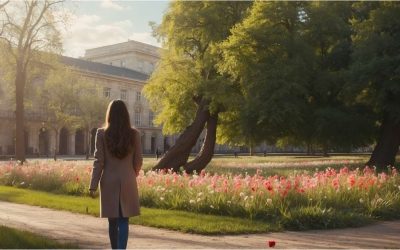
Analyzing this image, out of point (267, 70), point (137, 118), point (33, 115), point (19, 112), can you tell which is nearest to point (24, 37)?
point (19, 112)

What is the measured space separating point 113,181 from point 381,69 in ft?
56.7

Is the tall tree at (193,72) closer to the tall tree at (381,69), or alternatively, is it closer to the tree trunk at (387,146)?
the tall tree at (381,69)

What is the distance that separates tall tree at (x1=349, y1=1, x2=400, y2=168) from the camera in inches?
824

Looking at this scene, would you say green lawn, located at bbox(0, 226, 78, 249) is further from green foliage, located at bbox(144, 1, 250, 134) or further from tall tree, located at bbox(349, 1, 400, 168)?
tall tree, located at bbox(349, 1, 400, 168)

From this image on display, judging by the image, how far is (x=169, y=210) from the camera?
11.9 meters

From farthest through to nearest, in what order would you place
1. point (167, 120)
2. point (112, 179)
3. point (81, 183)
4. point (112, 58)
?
point (112, 58), point (167, 120), point (81, 183), point (112, 179)

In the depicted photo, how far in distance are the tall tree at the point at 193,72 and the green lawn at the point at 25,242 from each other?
52.6 feet

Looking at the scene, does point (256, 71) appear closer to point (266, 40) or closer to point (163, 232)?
point (266, 40)

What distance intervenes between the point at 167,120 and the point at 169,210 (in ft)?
56.1

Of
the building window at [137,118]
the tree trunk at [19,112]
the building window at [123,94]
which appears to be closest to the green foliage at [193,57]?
the tree trunk at [19,112]

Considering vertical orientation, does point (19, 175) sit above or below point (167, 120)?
below

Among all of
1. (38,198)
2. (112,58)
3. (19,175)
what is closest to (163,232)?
(38,198)

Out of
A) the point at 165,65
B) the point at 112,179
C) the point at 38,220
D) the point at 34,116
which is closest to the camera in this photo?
the point at 112,179

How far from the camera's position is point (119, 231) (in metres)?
6.22
